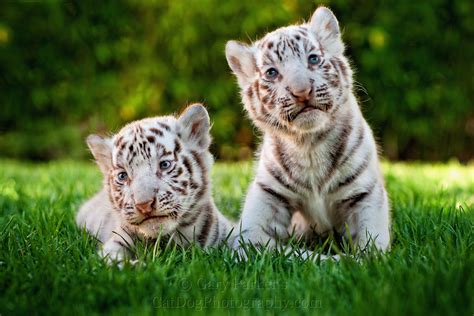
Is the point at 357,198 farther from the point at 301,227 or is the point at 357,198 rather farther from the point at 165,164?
the point at 165,164

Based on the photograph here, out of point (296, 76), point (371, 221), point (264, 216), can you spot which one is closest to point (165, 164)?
point (264, 216)

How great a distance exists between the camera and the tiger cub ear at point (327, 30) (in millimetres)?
3807

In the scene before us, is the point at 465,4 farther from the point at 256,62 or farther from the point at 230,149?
the point at 256,62

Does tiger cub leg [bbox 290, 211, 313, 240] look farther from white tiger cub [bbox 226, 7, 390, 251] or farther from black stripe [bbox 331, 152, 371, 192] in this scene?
black stripe [bbox 331, 152, 371, 192]

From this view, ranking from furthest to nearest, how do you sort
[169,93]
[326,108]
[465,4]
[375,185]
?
[169,93] → [465,4] → [375,185] → [326,108]

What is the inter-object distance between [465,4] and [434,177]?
3397 millimetres

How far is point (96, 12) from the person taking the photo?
369 inches

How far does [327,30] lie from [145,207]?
5.12 feet

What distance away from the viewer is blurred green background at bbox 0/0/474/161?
8734mm

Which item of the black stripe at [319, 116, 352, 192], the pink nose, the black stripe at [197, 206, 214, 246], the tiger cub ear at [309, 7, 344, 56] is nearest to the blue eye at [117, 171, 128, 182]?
the black stripe at [197, 206, 214, 246]

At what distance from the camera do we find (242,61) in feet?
13.0

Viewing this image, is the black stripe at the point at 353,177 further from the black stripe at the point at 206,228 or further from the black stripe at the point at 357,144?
the black stripe at the point at 206,228

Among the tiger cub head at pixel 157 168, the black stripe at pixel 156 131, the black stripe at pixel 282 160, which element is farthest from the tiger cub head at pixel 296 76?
the black stripe at pixel 156 131

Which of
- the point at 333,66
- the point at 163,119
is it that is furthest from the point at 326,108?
the point at 163,119
